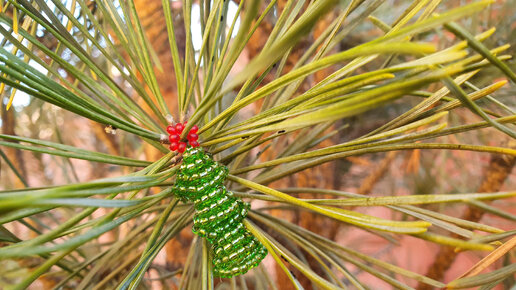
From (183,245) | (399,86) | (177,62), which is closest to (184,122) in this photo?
(177,62)

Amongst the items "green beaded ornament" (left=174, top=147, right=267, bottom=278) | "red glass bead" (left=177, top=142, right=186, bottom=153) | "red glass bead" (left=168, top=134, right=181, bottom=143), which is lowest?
"green beaded ornament" (left=174, top=147, right=267, bottom=278)

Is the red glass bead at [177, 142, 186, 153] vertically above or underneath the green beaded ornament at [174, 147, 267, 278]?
above

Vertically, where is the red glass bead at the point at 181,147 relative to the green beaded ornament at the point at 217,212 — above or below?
above

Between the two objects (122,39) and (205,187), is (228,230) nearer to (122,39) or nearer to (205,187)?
(205,187)

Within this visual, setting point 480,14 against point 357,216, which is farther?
point 480,14

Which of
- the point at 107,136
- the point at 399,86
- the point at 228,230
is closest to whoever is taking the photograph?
the point at 399,86

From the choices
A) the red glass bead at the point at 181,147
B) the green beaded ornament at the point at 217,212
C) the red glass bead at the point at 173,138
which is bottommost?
the green beaded ornament at the point at 217,212

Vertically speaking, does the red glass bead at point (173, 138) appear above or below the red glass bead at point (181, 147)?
above
